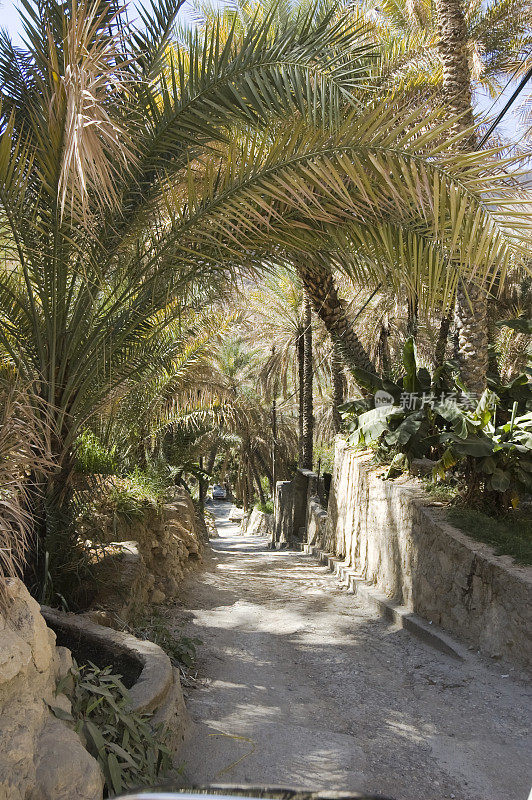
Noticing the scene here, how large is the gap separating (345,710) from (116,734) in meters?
1.91

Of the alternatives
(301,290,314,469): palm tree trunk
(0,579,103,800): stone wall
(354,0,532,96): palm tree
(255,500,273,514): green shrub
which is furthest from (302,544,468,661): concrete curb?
(255,500,273,514): green shrub

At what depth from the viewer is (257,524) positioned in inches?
1199

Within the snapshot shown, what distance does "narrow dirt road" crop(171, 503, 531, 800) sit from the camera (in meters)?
3.47

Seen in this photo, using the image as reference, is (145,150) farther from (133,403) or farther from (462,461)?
(133,403)

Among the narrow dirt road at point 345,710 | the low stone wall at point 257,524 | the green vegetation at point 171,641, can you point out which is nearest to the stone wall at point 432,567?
the narrow dirt road at point 345,710

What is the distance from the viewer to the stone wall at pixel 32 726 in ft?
8.27

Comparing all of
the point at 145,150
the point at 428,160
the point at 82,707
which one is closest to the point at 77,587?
the point at 82,707

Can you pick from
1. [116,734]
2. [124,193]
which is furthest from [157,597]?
[124,193]

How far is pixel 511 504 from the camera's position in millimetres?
6793

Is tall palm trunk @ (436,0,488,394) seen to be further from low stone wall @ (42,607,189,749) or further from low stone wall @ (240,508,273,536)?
low stone wall @ (240,508,273,536)

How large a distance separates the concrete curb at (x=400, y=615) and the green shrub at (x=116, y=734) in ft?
10.1

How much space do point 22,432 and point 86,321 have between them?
1693 millimetres

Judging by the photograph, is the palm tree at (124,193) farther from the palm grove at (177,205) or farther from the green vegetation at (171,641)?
the green vegetation at (171,641)

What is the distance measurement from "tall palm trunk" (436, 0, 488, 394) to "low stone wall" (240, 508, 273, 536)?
1813 centimetres
